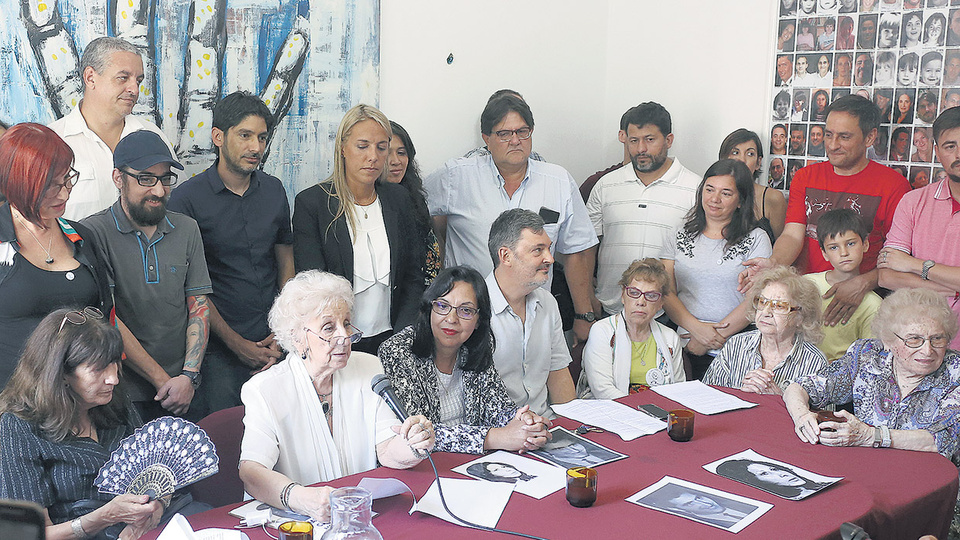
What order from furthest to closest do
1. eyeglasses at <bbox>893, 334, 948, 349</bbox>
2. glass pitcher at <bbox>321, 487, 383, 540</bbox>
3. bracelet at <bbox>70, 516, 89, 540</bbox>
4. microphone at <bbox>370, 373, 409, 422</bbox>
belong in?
eyeglasses at <bbox>893, 334, 948, 349</bbox> < microphone at <bbox>370, 373, 409, 422</bbox> < bracelet at <bbox>70, 516, 89, 540</bbox> < glass pitcher at <bbox>321, 487, 383, 540</bbox>

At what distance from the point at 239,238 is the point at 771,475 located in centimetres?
221

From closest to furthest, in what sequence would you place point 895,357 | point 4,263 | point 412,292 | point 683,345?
point 4,263 → point 895,357 → point 412,292 → point 683,345

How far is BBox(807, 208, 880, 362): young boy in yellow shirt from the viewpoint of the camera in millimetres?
3680

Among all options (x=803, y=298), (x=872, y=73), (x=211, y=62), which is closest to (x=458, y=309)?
(x=803, y=298)

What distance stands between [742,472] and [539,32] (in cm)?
363

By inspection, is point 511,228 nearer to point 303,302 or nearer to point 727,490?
point 303,302

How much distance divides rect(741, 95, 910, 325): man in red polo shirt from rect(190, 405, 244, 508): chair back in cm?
238

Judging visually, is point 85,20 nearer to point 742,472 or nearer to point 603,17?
point 742,472

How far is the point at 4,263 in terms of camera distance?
254cm

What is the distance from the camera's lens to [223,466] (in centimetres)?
256

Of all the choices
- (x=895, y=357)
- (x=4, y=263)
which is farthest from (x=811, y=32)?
(x=4, y=263)

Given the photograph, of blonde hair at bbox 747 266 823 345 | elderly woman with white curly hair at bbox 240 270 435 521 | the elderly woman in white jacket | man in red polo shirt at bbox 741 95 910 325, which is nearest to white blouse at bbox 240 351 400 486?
elderly woman with white curly hair at bbox 240 270 435 521

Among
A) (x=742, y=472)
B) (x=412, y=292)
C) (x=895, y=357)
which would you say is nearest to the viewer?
(x=742, y=472)

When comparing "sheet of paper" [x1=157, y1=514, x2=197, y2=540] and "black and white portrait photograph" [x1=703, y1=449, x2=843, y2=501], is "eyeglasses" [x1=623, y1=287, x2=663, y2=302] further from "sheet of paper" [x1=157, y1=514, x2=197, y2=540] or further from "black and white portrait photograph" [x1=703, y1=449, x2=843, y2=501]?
"sheet of paper" [x1=157, y1=514, x2=197, y2=540]
